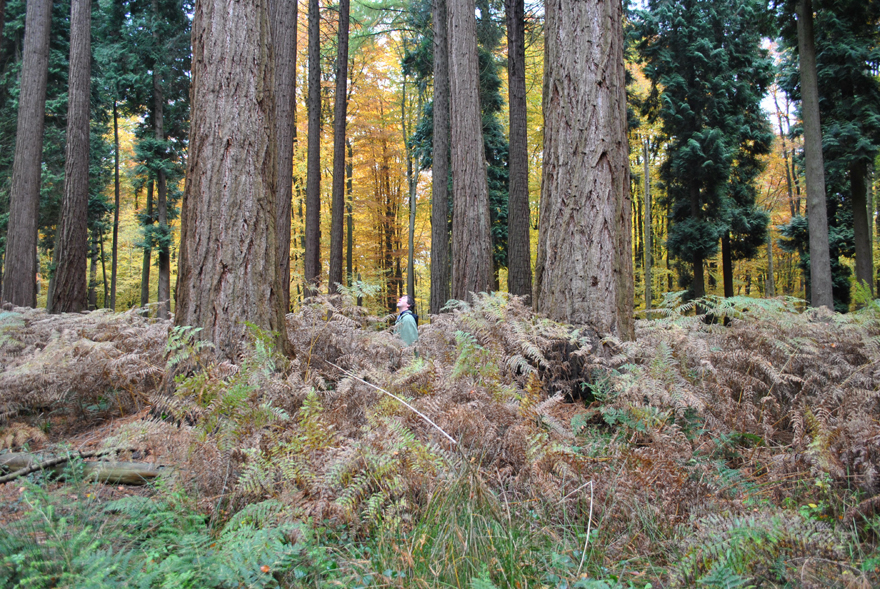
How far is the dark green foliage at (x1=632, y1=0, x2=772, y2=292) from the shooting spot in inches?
611

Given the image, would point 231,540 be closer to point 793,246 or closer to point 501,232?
point 501,232

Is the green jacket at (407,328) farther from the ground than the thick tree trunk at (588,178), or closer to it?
closer to it

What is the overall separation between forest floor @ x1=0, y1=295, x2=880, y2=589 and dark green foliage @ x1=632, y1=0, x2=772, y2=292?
13.0 m

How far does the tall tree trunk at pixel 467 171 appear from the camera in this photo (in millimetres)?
8867

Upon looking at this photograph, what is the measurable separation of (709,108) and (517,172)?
9.81 metres

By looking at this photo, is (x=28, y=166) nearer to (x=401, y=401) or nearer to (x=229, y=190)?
(x=229, y=190)

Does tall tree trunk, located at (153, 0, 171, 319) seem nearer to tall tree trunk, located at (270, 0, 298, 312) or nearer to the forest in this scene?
tall tree trunk, located at (270, 0, 298, 312)

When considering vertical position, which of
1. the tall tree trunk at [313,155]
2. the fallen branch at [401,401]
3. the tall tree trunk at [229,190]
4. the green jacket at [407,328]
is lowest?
the fallen branch at [401,401]

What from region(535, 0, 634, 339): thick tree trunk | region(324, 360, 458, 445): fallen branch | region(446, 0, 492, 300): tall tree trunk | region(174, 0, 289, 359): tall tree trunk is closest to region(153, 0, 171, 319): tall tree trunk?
region(446, 0, 492, 300): tall tree trunk

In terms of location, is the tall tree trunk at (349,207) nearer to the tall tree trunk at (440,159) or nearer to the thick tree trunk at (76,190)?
the tall tree trunk at (440,159)

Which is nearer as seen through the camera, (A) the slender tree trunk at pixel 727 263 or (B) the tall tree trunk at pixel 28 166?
(B) the tall tree trunk at pixel 28 166

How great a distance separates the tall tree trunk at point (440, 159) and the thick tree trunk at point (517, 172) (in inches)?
75.8

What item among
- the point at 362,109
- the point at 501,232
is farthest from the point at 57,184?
the point at 501,232

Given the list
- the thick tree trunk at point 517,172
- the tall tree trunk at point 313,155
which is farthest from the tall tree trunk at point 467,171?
the tall tree trunk at point 313,155
